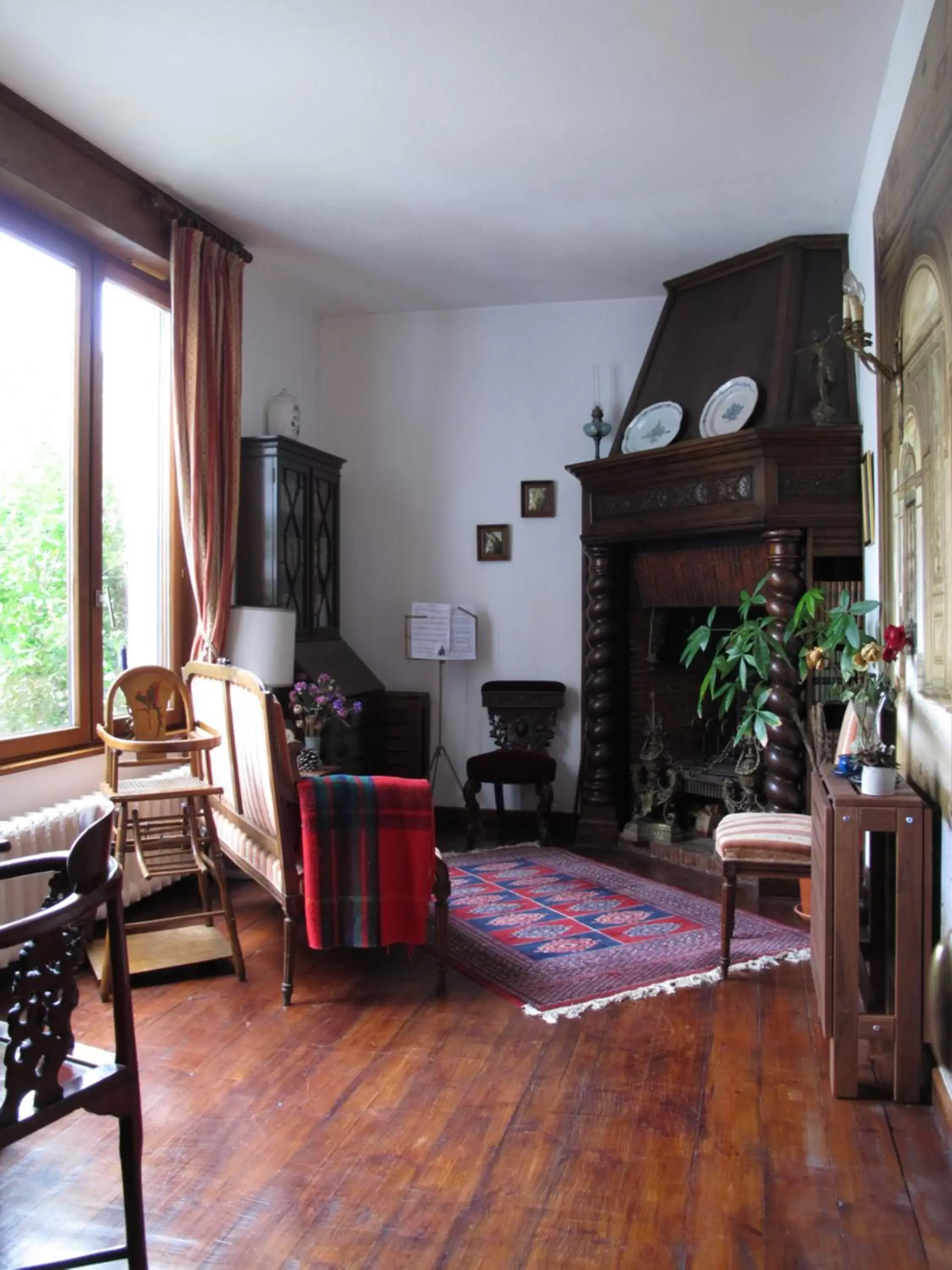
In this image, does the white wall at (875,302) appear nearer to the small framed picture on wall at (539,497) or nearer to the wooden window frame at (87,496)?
the small framed picture on wall at (539,497)

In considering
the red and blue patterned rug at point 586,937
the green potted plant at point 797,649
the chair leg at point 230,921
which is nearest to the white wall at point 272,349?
the chair leg at point 230,921

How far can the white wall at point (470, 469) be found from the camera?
19.5ft

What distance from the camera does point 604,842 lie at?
219 inches

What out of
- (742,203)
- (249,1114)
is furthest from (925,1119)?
(742,203)

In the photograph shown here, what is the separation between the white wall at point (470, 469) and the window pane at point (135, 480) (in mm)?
1673

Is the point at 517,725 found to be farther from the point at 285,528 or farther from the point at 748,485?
the point at 748,485

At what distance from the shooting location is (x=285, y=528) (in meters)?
5.18

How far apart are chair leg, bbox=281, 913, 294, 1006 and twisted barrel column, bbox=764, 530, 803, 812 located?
8.09ft

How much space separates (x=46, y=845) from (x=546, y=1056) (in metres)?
1.89

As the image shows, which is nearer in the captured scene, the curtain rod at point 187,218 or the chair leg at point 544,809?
the curtain rod at point 187,218

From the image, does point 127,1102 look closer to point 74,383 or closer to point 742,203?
point 74,383

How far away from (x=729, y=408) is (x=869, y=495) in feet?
3.51

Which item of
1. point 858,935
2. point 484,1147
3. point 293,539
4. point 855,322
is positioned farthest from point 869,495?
point 484,1147

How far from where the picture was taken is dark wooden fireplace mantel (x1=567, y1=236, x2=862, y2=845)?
15.0ft
